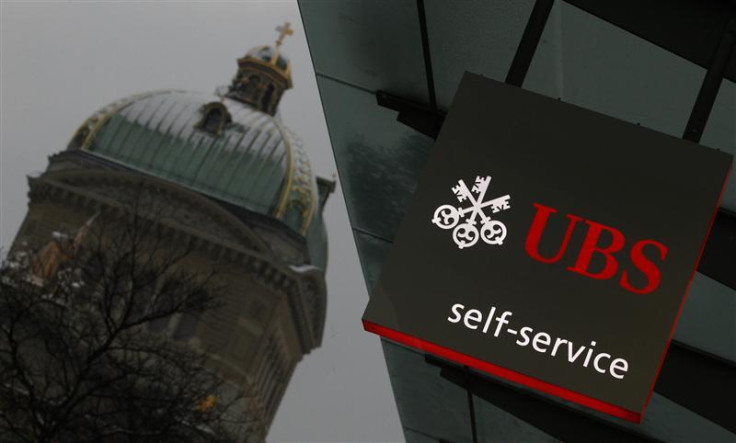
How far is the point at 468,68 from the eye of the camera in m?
6.90

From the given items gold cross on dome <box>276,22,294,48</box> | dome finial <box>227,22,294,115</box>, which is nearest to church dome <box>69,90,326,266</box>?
dome finial <box>227,22,294,115</box>

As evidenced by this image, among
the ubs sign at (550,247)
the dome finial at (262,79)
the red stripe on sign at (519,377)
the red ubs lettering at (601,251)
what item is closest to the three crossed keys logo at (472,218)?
the ubs sign at (550,247)

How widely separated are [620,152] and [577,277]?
61 cm

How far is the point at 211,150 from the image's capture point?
284ft

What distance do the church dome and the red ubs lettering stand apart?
254 feet

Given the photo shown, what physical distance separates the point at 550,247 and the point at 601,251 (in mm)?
195

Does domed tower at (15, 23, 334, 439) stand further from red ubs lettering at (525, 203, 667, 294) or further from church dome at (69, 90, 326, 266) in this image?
red ubs lettering at (525, 203, 667, 294)

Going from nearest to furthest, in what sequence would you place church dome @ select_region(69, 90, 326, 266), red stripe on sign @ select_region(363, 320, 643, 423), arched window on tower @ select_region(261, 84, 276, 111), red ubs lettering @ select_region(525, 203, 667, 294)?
1. red stripe on sign @ select_region(363, 320, 643, 423)
2. red ubs lettering @ select_region(525, 203, 667, 294)
3. church dome @ select_region(69, 90, 326, 266)
4. arched window on tower @ select_region(261, 84, 276, 111)

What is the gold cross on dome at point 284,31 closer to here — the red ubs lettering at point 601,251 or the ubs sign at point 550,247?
the ubs sign at point 550,247

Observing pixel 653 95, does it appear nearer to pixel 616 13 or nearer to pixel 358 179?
pixel 616 13

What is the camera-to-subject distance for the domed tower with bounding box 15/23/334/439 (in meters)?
78.0

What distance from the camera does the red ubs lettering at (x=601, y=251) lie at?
186 inches

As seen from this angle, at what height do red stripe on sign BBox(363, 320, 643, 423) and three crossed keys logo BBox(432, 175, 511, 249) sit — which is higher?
three crossed keys logo BBox(432, 175, 511, 249)

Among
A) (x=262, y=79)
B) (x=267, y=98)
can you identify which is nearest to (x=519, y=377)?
(x=267, y=98)
